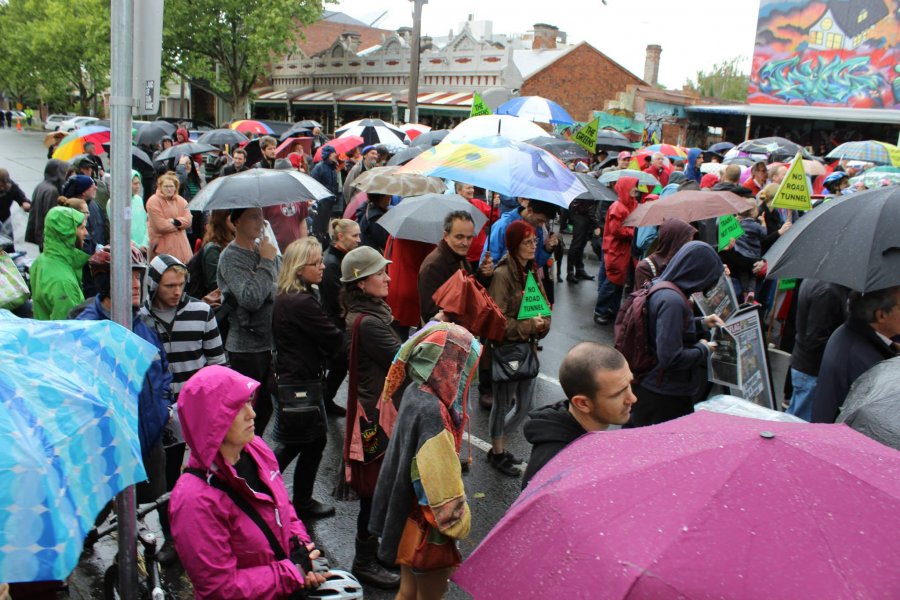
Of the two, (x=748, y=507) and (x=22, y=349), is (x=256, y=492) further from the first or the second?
(x=748, y=507)

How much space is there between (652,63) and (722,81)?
101 feet

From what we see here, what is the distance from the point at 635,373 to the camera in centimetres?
448

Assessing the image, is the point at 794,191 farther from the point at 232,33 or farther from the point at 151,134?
the point at 232,33

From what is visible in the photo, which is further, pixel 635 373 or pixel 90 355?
pixel 635 373

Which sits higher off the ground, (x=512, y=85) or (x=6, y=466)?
(x=512, y=85)

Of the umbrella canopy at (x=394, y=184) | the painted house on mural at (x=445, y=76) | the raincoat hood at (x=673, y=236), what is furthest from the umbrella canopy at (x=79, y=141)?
the painted house on mural at (x=445, y=76)

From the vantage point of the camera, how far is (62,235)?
16.1ft

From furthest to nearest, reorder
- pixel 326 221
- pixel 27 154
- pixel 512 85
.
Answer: pixel 27 154, pixel 512 85, pixel 326 221

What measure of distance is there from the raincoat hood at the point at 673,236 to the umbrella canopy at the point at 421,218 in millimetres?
1619

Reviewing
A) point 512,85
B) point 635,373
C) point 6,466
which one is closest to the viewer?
point 6,466

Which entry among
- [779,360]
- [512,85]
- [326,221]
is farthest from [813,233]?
[512,85]

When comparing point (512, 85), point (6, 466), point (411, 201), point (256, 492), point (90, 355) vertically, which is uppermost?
point (512, 85)

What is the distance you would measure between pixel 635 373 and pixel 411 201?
2892 mm

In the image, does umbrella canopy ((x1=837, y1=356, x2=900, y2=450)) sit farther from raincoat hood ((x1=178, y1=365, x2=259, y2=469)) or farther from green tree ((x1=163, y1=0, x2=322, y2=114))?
green tree ((x1=163, y1=0, x2=322, y2=114))
